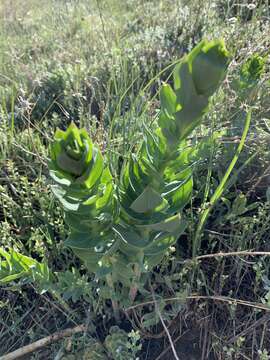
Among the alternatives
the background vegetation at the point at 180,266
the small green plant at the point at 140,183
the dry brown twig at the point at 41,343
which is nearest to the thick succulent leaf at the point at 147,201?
the small green plant at the point at 140,183

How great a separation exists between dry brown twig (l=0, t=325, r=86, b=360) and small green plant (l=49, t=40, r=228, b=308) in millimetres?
276

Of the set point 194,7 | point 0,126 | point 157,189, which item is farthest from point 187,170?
point 194,7

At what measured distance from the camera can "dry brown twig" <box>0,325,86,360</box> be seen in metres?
1.26

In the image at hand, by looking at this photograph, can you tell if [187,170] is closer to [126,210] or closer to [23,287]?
[126,210]

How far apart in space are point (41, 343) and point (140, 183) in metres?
0.70

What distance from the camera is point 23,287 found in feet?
4.67

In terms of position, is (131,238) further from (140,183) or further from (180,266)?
(180,266)

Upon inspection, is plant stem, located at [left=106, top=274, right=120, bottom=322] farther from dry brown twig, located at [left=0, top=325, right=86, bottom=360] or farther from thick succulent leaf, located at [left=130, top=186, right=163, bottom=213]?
thick succulent leaf, located at [left=130, top=186, right=163, bottom=213]

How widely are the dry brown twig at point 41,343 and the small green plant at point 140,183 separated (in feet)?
0.91

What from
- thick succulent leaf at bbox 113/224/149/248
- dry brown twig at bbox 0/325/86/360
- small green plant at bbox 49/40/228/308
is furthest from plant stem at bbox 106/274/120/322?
thick succulent leaf at bbox 113/224/149/248

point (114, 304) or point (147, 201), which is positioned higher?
point (147, 201)

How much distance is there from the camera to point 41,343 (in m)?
1.28

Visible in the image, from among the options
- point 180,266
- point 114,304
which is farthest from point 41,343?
point 180,266

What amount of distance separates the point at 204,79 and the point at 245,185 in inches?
37.3
